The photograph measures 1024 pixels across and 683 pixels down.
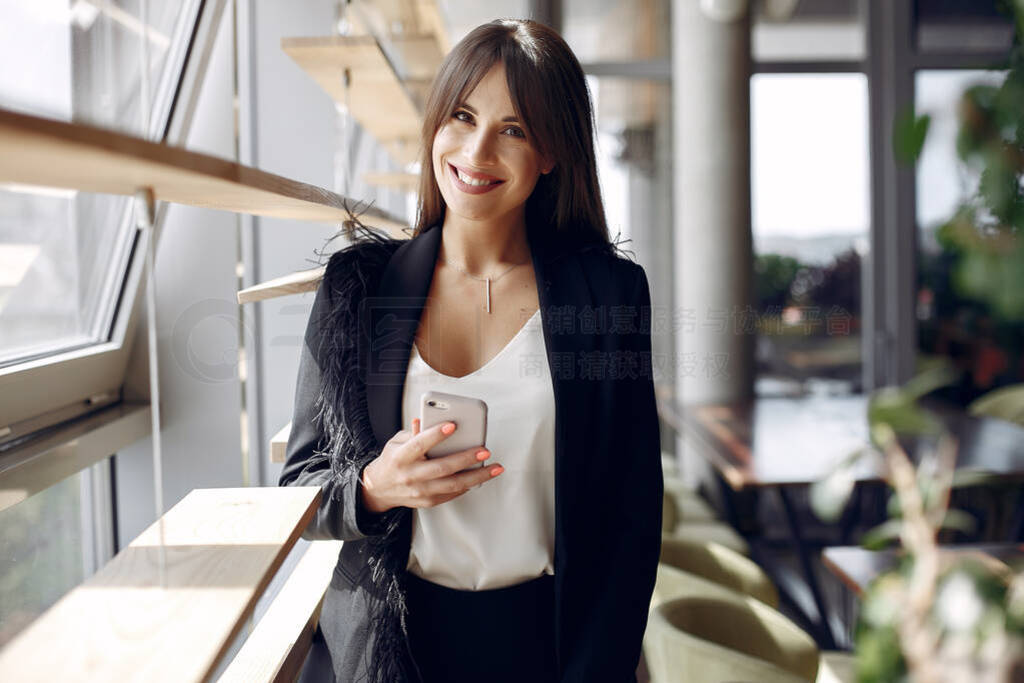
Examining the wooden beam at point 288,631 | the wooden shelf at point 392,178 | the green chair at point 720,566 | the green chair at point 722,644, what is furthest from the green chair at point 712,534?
the wooden beam at point 288,631

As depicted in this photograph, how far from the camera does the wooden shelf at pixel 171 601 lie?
0.64 m

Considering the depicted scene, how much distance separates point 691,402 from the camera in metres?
4.64

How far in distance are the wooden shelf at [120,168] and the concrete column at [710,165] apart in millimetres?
3866

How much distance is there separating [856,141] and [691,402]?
6.53ft

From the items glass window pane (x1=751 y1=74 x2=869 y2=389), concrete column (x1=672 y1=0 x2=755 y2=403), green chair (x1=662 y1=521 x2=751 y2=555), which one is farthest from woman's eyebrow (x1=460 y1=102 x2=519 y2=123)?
glass window pane (x1=751 y1=74 x2=869 y2=389)

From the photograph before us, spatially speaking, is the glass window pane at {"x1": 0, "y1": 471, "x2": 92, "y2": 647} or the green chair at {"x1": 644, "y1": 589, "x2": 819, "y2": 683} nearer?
the glass window pane at {"x1": 0, "y1": 471, "x2": 92, "y2": 647}

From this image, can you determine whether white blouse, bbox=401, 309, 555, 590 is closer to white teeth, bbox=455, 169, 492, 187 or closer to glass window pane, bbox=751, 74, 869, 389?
white teeth, bbox=455, 169, 492, 187

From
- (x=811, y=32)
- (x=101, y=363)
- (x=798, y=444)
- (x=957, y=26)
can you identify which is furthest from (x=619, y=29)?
(x=101, y=363)

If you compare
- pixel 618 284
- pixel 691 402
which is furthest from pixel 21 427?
pixel 691 402

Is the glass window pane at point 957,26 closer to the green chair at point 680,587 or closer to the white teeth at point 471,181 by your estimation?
the green chair at point 680,587

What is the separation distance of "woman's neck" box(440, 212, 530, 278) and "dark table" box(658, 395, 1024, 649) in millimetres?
1520

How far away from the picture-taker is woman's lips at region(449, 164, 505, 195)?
1.24 metres

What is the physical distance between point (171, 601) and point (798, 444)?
3.18 metres

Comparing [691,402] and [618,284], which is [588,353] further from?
[691,402]
